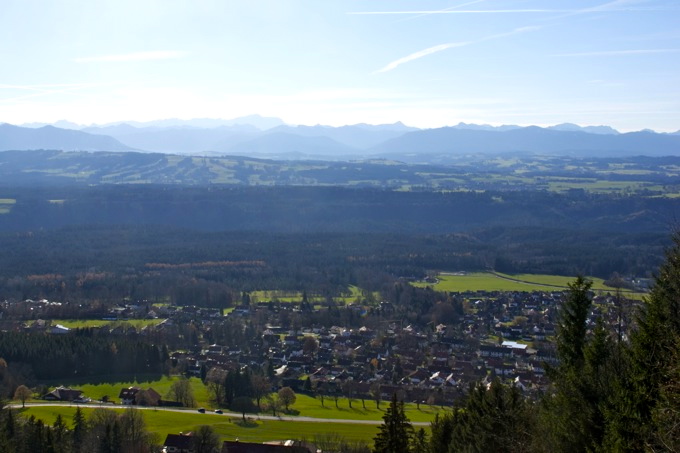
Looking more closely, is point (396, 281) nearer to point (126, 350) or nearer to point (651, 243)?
point (126, 350)

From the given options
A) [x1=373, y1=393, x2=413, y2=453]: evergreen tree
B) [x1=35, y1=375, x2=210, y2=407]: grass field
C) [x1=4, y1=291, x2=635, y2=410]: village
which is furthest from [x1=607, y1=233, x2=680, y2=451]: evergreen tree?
[x1=35, y1=375, x2=210, y2=407]: grass field

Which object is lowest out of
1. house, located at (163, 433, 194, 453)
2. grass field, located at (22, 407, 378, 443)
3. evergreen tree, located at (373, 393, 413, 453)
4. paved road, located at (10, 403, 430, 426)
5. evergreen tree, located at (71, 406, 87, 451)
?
paved road, located at (10, 403, 430, 426)

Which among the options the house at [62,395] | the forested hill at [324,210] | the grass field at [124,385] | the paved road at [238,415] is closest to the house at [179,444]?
the paved road at [238,415]

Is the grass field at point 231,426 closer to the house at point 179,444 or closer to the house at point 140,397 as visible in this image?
the house at point 179,444

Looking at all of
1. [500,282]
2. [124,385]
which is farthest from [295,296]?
[124,385]

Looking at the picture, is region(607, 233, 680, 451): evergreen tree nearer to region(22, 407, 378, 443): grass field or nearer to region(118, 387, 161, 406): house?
region(22, 407, 378, 443): grass field

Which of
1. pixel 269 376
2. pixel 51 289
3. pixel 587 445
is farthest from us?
pixel 51 289

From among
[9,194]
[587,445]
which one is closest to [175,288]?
[587,445]
